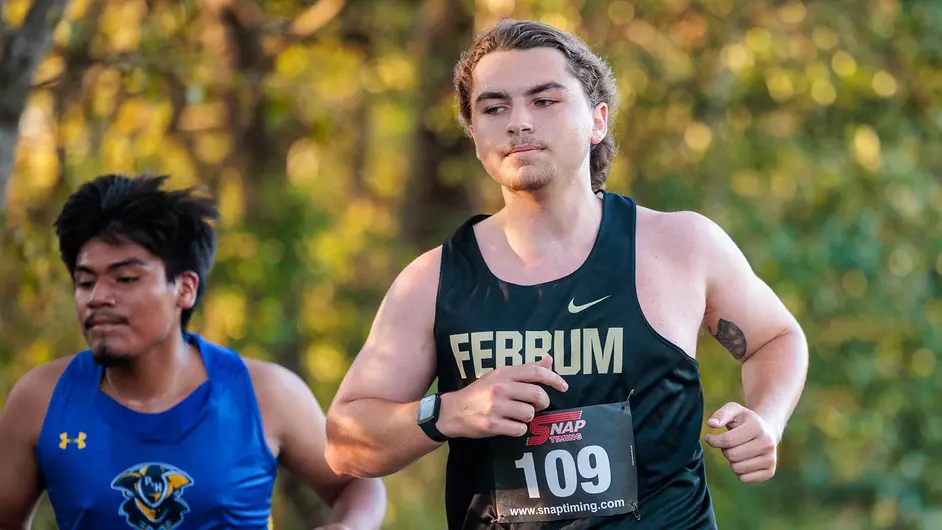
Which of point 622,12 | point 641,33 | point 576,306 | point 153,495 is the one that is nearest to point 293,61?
point 622,12

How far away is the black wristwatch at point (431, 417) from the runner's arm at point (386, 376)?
4.0 inches

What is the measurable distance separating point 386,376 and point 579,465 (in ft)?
1.55

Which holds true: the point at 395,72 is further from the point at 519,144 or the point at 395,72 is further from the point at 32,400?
the point at 519,144

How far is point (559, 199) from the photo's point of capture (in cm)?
322

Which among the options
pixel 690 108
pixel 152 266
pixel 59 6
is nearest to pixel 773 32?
pixel 690 108

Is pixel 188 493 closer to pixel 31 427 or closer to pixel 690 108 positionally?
pixel 31 427

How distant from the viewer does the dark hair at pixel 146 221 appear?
4055 mm

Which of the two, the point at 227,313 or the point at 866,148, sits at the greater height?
the point at 866,148

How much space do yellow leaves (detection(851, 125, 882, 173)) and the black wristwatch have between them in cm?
697

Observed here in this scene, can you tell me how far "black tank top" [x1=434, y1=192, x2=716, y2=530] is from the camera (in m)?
3.02

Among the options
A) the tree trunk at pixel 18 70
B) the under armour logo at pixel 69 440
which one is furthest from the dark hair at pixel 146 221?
the tree trunk at pixel 18 70

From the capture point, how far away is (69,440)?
3.87 meters

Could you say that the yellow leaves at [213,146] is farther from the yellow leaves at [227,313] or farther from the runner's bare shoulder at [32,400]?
the runner's bare shoulder at [32,400]

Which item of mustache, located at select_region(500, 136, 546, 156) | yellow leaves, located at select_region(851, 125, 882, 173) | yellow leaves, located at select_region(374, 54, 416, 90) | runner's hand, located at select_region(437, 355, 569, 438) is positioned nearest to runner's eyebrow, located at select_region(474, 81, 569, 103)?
mustache, located at select_region(500, 136, 546, 156)
